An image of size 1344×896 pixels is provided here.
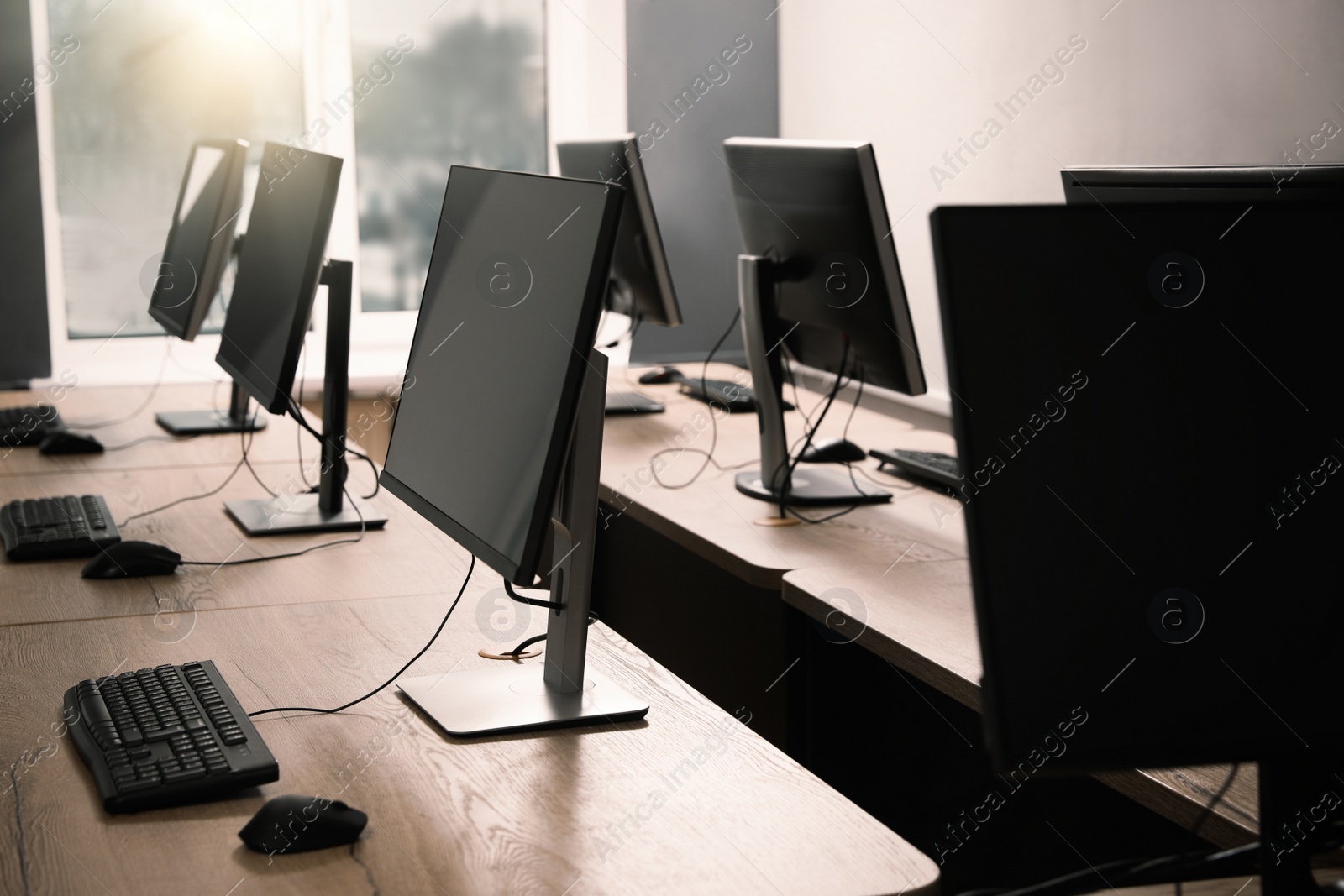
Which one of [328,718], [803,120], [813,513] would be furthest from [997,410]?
[803,120]

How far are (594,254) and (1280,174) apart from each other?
643 millimetres

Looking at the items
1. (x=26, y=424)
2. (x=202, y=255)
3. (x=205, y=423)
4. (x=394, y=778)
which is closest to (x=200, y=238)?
(x=202, y=255)

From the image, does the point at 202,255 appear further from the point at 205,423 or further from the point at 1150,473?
the point at 1150,473

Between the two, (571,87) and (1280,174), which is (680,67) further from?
(1280,174)

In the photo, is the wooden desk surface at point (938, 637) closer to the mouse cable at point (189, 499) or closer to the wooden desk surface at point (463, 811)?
the wooden desk surface at point (463, 811)

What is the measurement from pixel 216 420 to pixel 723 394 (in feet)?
3.80

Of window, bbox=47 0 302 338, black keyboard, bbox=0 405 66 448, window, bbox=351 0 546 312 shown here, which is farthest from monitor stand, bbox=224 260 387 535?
window, bbox=351 0 546 312

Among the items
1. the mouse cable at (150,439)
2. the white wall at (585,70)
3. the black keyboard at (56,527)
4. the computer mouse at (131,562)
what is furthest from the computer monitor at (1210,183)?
the white wall at (585,70)

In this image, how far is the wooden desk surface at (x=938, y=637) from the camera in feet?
3.60

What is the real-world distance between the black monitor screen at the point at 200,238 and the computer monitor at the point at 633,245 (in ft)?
2.36

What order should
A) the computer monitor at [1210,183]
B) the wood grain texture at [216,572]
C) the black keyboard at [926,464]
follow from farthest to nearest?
1. the black keyboard at [926,464]
2. the wood grain texture at [216,572]
3. the computer monitor at [1210,183]

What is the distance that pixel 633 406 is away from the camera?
117 inches

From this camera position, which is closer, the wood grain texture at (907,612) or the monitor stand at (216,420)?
the wood grain texture at (907,612)

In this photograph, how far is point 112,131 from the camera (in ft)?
12.9
